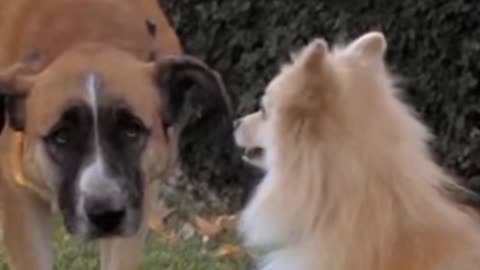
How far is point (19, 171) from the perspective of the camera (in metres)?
A: 7.98

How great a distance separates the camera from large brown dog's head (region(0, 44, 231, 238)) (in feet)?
25.0

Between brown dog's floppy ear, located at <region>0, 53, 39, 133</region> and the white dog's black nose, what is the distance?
521 mm

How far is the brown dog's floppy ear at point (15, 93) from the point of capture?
7.88m

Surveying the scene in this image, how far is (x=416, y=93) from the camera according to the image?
1042 centimetres

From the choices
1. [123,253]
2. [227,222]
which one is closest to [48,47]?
[123,253]

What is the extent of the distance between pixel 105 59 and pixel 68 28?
0.36 meters

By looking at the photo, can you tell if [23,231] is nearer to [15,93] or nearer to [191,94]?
[15,93]

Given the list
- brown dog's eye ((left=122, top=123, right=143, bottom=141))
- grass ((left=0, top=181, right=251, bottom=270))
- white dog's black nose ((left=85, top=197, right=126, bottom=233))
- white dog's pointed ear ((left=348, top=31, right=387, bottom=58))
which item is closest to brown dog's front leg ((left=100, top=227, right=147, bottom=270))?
white dog's black nose ((left=85, top=197, right=126, bottom=233))

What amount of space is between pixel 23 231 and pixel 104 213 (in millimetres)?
749

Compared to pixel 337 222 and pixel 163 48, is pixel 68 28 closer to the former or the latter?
pixel 163 48

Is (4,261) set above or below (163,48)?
below

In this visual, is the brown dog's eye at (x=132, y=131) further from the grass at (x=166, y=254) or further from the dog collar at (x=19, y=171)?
the grass at (x=166, y=254)

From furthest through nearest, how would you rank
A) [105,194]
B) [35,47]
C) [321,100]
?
[35,47] → [105,194] → [321,100]

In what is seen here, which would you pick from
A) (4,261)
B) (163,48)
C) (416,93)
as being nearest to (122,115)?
(163,48)
